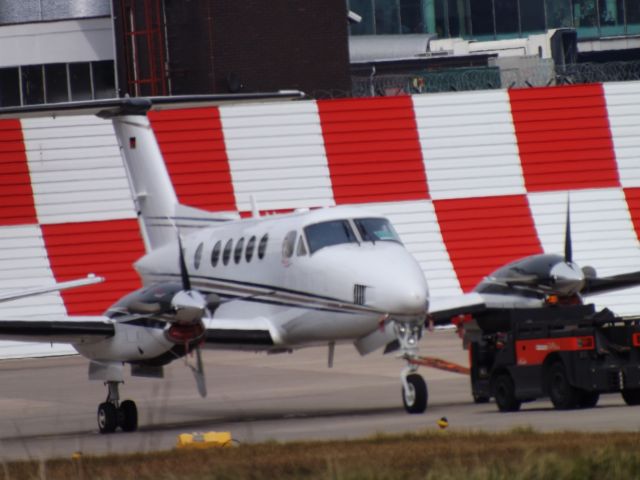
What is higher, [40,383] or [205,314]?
[205,314]

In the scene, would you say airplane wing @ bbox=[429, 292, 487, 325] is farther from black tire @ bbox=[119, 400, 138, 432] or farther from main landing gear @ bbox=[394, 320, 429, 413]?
black tire @ bbox=[119, 400, 138, 432]

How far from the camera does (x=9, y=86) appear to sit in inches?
2189

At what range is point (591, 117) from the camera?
115 ft

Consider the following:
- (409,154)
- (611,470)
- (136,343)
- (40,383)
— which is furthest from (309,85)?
(611,470)

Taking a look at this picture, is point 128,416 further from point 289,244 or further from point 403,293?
point 403,293

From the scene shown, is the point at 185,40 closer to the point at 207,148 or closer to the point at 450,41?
the point at 207,148

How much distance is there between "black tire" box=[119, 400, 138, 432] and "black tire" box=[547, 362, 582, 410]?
226 inches

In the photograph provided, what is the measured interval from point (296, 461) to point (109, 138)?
21.1 metres

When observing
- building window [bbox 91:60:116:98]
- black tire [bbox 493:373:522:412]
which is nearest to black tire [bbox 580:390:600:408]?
black tire [bbox 493:373:522:412]

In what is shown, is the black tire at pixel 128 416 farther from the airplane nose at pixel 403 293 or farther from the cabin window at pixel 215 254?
the airplane nose at pixel 403 293

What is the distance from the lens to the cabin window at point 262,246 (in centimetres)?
2155

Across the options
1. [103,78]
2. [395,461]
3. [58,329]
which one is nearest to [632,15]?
[103,78]

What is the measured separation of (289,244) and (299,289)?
2.26ft

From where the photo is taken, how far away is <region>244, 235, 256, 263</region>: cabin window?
21.8 m
